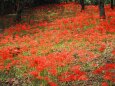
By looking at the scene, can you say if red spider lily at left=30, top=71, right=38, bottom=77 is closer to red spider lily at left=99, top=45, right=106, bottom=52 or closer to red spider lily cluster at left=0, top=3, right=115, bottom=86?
red spider lily cluster at left=0, top=3, right=115, bottom=86

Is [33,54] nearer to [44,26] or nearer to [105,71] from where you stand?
[105,71]

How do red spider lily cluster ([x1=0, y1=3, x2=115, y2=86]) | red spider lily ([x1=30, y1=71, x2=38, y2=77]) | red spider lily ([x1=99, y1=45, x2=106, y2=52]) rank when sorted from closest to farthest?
1. red spider lily cluster ([x1=0, y1=3, x2=115, y2=86])
2. red spider lily ([x1=30, y1=71, x2=38, y2=77])
3. red spider lily ([x1=99, y1=45, x2=106, y2=52])

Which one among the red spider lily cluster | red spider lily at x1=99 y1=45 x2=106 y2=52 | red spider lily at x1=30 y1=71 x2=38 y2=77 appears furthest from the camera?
red spider lily at x1=99 y1=45 x2=106 y2=52

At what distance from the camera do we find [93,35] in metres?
23.6

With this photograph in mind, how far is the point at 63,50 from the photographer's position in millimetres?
20078

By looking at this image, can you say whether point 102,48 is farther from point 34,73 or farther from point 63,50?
point 34,73

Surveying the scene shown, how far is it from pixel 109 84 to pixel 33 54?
25.8 ft

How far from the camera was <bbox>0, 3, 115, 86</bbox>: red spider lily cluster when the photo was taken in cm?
1551

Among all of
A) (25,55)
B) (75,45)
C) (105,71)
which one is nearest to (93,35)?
(75,45)

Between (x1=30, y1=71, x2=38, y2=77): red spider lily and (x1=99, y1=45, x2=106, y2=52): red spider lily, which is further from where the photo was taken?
(x1=99, y1=45, x2=106, y2=52): red spider lily

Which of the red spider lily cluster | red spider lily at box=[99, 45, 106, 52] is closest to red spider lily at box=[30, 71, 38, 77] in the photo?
the red spider lily cluster

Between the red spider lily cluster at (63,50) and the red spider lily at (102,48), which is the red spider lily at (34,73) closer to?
the red spider lily cluster at (63,50)

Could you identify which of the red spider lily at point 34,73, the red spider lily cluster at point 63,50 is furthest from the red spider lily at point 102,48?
the red spider lily at point 34,73

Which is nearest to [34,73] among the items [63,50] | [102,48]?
[63,50]
